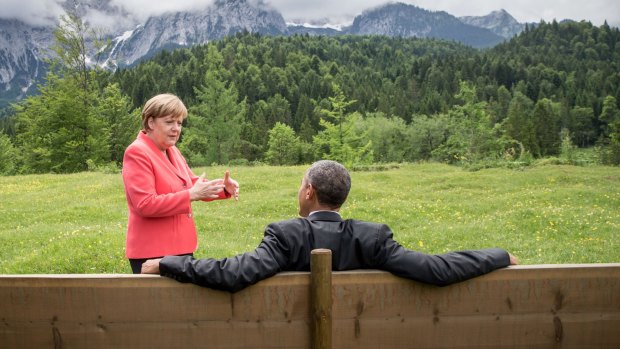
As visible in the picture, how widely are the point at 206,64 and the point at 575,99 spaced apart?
10661 cm

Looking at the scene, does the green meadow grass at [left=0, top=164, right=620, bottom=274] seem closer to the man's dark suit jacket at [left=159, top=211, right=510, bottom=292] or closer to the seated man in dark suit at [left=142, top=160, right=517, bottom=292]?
the seated man in dark suit at [left=142, top=160, right=517, bottom=292]

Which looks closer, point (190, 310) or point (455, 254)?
point (190, 310)

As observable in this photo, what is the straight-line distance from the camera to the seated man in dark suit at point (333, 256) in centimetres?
301

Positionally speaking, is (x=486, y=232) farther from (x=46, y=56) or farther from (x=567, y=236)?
(x=46, y=56)

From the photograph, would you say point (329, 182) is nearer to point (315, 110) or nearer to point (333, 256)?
point (333, 256)

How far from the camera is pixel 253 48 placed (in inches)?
7470

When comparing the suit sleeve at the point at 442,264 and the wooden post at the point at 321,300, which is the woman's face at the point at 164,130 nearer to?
the wooden post at the point at 321,300

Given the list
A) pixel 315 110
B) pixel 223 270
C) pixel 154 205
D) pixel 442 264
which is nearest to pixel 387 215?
pixel 154 205

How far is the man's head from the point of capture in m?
3.75

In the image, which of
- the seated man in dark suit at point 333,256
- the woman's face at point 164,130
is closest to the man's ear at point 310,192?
the seated man in dark suit at point 333,256

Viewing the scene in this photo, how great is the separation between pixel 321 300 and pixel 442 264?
29.3 inches

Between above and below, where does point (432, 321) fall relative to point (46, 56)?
below

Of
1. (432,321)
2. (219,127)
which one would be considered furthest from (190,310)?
(219,127)

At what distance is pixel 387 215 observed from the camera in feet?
55.5
